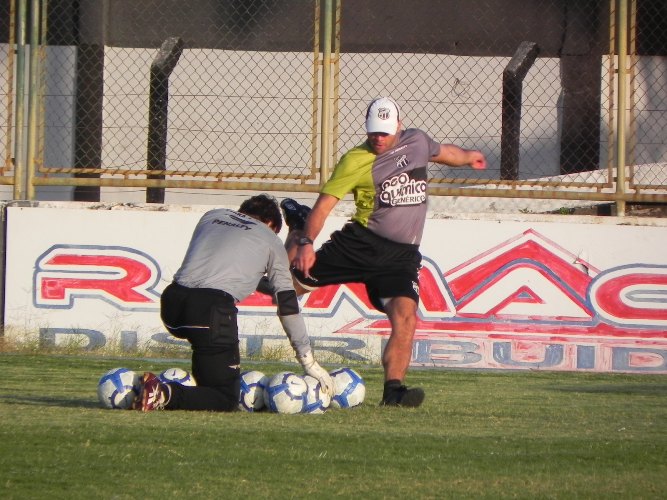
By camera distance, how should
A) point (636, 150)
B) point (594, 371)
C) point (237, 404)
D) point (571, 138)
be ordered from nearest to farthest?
point (237, 404) → point (594, 371) → point (636, 150) → point (571, 138)

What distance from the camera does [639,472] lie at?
486 cm

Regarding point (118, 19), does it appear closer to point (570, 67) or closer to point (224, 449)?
point (570, 67)

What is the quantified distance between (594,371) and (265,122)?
153 inches

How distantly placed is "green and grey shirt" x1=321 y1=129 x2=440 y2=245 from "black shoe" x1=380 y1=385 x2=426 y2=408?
44.0 inches

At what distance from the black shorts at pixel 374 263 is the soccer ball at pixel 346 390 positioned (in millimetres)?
762

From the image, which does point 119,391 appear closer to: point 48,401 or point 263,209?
point 48,401

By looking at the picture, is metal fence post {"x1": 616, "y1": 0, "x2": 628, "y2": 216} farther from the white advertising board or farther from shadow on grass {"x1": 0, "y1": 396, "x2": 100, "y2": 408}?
shadow on grass {"x1": 0, "y1": 396, "x2": 100, "y2": 408}

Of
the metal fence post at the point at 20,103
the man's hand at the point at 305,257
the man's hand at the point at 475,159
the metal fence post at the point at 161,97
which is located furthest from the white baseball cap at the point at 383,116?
the metal fence post at the point at 20,103

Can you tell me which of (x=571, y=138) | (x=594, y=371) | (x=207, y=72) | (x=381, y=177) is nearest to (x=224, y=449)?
(x=381, y=177)

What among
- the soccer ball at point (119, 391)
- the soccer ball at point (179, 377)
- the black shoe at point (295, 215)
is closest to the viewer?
the soccer ball at point (119, 391)

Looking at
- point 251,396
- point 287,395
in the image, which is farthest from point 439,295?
point 287,395

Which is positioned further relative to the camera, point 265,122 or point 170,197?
point 170,197

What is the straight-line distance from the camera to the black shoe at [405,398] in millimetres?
7059

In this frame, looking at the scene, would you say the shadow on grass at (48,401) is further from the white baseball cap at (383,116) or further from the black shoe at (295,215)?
the white baseball cap at (383,116)
